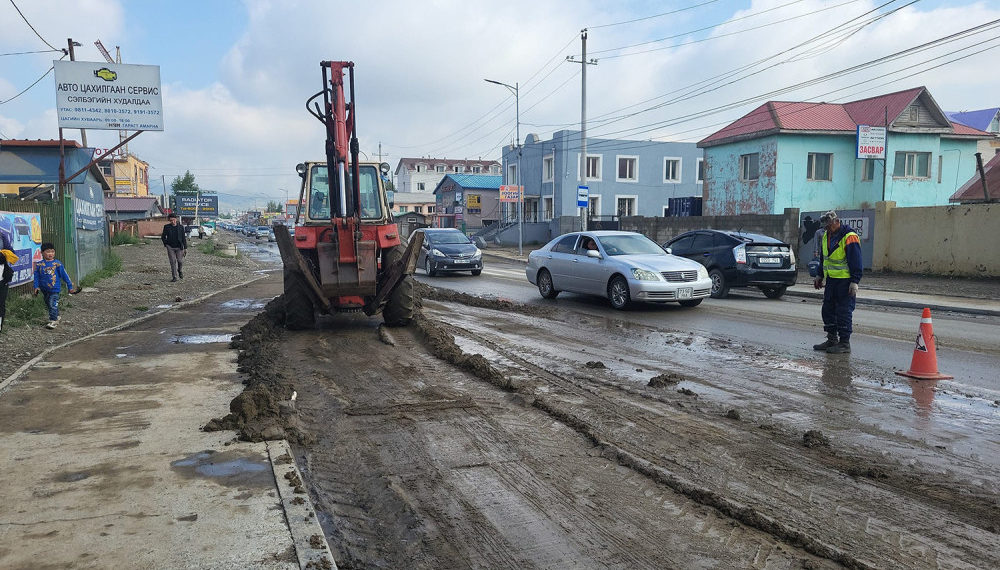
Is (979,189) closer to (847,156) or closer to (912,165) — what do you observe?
(912,165)

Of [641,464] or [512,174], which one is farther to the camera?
[512,174]

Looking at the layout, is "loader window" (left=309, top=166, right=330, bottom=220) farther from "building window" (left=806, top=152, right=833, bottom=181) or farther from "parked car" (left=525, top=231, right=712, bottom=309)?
"building window" (left=806, top=152, right=833, bottom=181)

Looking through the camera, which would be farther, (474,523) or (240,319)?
(240,319)

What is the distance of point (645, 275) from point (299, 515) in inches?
379

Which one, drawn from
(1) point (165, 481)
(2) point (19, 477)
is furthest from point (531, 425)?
(2) point (19, 477)

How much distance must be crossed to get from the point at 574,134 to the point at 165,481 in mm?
43213

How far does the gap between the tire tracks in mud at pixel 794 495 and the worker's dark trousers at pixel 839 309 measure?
388 centimetres

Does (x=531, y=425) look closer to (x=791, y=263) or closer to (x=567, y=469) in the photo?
(x=567, y=469)

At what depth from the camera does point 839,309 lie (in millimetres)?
8820

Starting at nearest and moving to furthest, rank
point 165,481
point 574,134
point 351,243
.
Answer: point 165,481
point 351,243
point 574,134

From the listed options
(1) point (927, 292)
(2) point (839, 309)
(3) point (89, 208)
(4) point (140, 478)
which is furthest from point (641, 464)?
(3) point (89, 208)

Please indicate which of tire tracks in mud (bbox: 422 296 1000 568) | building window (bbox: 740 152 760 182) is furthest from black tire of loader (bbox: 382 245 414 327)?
building window (bbox: 740 152 760 182)

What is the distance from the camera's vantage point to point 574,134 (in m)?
45.6

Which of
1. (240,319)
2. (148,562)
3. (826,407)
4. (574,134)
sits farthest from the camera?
(574,134)
